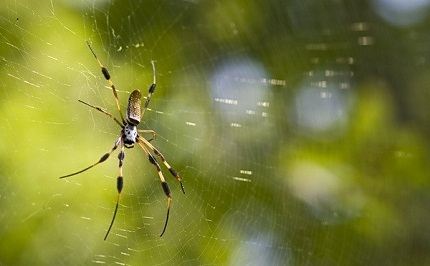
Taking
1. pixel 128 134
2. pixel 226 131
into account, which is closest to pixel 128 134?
pixel 128 134

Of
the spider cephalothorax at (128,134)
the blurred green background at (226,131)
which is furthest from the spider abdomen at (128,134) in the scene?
the blurred green background at (226,131)

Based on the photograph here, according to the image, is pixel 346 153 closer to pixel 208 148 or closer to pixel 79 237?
pixel 208 148

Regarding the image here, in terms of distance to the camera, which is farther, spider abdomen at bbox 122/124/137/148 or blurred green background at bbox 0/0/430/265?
blurred green background at bbox 0/0/430/265

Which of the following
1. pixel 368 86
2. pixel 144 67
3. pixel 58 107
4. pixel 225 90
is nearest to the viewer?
pixel 58 107

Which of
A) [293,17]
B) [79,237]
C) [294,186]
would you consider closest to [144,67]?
[79,237]

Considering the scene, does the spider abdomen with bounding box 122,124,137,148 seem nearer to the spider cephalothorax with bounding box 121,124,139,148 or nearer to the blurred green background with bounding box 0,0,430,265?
the spider cephalothorax with bounding box 121,124,139,148

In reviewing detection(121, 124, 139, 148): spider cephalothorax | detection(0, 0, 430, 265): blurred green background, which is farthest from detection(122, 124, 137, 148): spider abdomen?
detection(0, 0, 430, 265): blurred green background
